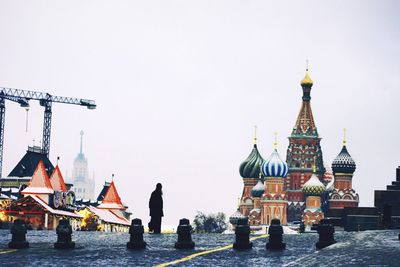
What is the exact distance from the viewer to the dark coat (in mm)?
40219

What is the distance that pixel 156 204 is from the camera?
132ft

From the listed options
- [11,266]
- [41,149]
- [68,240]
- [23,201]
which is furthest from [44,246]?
[41,149]

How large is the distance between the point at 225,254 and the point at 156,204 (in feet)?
34.8

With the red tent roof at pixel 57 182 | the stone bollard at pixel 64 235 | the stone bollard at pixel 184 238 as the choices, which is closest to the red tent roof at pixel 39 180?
the red tent roof at pixel 57 182

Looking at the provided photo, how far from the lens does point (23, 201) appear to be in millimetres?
111188

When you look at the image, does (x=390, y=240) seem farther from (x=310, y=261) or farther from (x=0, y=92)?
(x=0, y=92)

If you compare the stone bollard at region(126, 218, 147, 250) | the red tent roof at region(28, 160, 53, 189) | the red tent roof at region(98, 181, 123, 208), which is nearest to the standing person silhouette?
the stone bollard at region(126, 218, 147, 250)

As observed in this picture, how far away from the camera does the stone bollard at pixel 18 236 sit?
3198 cm

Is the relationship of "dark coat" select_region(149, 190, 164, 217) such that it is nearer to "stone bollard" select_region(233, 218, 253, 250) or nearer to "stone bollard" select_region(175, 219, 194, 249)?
"stone bollard" select_region(175, 219, 194, 249)

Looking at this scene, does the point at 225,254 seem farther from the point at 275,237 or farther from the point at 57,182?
the point at 57,182

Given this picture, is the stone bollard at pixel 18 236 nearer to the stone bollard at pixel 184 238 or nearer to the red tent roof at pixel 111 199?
the stone bollard at pixel 184 238

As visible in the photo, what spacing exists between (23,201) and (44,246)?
7903 cm

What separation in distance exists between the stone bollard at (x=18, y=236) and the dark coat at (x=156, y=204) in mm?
8263

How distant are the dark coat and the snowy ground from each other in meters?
5.23
